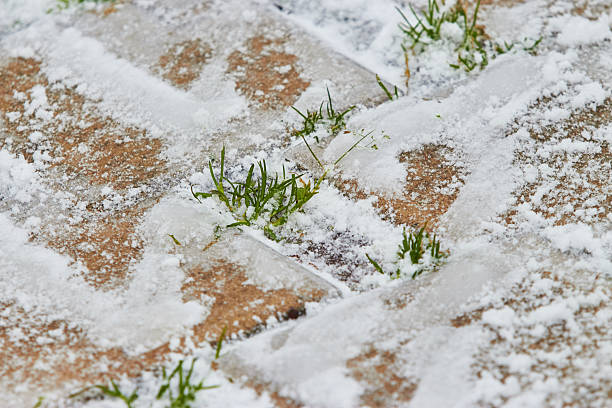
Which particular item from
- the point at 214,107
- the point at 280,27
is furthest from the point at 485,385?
the point at 280,27

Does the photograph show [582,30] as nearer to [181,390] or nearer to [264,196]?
[264,196]

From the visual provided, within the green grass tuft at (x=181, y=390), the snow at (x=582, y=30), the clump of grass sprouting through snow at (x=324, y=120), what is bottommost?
the green grass tuft at (x=181, y=390)

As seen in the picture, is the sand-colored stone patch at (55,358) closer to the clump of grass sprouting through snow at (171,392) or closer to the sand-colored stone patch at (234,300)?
the clump of grass sprouting through snow at (171,392)

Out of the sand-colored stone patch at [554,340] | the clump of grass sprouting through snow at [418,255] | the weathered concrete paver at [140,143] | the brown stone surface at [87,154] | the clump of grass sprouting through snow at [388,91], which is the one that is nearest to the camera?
the sand-colored stone patch at [554,340]

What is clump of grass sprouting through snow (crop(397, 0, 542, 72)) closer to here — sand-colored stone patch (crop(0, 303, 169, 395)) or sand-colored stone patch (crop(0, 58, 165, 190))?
sand-colored stone patch (crop(0, 58, 165, 190))


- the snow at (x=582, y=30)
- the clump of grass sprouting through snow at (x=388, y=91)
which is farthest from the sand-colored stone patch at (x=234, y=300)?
the snow at (x=582, y=30)

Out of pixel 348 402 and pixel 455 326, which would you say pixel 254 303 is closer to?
pixel 348 402
